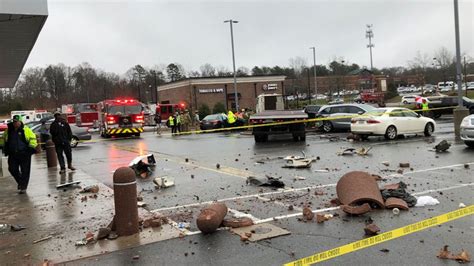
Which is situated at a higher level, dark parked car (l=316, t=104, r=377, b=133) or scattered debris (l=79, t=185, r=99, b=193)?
dark parked car (l=316, t=104, r=377, b=133)

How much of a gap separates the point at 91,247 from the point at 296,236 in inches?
106

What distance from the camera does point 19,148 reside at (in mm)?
10477

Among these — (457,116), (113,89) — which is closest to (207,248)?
(457,116)

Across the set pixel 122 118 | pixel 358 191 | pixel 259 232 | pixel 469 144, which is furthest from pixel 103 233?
pixel 122 118

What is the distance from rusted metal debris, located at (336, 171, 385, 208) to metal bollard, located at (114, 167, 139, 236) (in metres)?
3.31

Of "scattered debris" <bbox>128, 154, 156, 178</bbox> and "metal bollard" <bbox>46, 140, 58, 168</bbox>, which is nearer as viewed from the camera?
"scattered debris" <bbox>128, 154, 156, 178</bbox>

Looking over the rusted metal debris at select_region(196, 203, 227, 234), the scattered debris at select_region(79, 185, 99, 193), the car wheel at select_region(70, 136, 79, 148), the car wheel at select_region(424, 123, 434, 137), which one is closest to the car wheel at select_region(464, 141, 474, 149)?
the car wheel at select_region(424, 123, 434, 137)

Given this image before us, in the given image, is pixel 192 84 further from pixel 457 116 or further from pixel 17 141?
pixel 17 141

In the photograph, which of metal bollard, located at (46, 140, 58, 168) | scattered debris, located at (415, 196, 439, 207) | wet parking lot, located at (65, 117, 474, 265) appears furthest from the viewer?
metal bollard, located at (46, 140, 58, 168)

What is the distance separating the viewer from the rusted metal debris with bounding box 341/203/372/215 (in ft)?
22.8

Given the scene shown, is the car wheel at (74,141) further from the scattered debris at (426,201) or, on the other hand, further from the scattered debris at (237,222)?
the scattered debris at (426,201)

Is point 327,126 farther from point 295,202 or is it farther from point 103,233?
point 103,233

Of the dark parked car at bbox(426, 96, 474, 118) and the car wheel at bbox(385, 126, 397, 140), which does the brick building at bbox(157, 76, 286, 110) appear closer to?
the dark parked car at bbox(426, 96, 474, 118)

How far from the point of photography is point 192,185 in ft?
34.3
